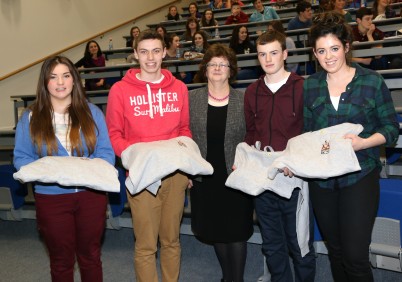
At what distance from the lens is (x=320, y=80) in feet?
6.47

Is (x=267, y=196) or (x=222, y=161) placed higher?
(x=222, y=161)

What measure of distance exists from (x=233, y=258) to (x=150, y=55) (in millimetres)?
1153

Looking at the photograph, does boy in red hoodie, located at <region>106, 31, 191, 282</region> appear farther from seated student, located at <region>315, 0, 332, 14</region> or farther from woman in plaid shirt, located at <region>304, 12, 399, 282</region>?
seated student, located at <region>315, 0, 332, 14</region>

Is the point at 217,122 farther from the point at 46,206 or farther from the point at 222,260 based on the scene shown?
the point at 46,206

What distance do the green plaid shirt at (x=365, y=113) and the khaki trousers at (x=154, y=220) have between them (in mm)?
723

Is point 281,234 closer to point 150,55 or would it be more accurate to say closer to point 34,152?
point 150,55

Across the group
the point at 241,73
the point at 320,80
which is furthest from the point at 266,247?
the point at 241,73

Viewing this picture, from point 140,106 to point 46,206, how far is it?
0.65 meters

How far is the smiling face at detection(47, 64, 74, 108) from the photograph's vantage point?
6.73ft

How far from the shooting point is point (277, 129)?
2084 mm

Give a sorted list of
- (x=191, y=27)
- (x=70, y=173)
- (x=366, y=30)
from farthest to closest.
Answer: (x=191, y=27) → (x=366, y=30) → (x=70, y=173)

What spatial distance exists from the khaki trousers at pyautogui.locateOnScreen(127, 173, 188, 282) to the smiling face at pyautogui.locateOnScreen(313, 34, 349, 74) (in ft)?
2.90

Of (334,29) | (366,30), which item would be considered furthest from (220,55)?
(366,30)

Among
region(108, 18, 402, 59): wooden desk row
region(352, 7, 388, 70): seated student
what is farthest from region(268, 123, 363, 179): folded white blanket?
region(108, 18, 402, 59): wooden desk row
